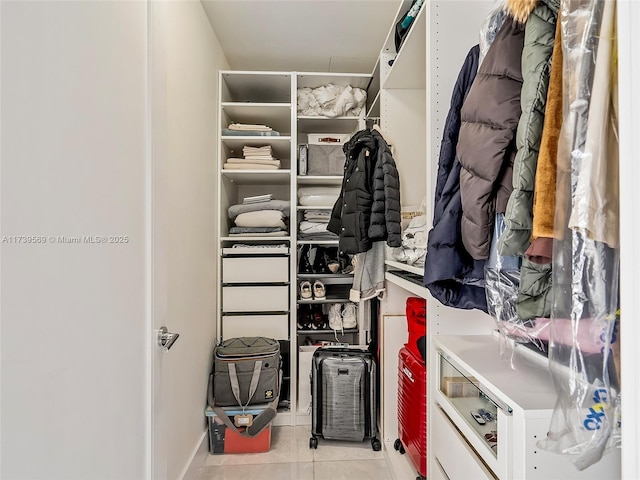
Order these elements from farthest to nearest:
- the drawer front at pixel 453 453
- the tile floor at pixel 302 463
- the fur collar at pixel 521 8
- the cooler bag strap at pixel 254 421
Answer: the cooler bag strap at pixel 254 421
the tile floor at pixel 302 463
the drawer front at pixel 453 453
the fur collar at pixel 521 8

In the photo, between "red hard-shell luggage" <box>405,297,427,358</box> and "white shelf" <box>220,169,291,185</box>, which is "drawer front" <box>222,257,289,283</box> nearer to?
"white shelf" <box>220,169,291,185</box>

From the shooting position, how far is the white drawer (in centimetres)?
233

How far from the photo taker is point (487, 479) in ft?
2.69

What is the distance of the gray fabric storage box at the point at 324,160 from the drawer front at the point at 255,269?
65 cm

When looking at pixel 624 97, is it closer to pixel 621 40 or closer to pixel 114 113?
pixel 621 40

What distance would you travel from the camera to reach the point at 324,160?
248 cm

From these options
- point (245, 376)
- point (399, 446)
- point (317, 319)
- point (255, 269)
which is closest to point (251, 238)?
point (255, 269)

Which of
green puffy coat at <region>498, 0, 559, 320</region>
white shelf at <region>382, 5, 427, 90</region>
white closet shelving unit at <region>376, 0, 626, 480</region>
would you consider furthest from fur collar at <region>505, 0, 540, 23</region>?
white shelf at <region>382, 5, 427, 90</region>

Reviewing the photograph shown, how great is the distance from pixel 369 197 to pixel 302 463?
58.4 inches

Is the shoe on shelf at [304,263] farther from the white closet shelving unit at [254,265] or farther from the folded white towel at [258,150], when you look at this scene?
the folded white towel at [258,150]

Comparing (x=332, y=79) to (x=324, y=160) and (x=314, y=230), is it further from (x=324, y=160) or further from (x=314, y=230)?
(x=314, y=230)

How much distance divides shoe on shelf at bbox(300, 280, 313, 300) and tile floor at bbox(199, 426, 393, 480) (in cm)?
87

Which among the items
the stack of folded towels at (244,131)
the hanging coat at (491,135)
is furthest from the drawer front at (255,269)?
the hanging coat at (491,135)

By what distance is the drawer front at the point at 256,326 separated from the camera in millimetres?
2336
